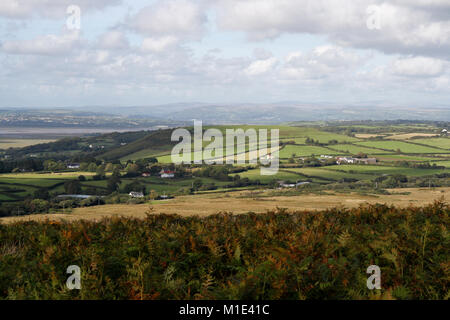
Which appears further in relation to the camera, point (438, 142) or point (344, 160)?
point (438, 142)

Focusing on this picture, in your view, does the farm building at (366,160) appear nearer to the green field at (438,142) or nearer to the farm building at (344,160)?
the farm building at (344,160)

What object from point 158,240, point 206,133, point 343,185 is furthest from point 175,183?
point 206,133

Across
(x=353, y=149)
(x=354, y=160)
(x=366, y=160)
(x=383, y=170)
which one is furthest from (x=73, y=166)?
(x=353, y=149)

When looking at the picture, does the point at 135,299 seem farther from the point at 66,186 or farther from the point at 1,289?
the point at 66,186

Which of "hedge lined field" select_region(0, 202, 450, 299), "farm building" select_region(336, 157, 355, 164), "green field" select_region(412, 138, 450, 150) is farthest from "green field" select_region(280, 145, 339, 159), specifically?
"hedge lined field" select_region(0, 202, 450, 299)

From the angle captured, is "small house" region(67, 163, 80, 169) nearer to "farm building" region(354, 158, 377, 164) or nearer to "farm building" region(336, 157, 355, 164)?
"farm building" region(336, 157, 355, 164)

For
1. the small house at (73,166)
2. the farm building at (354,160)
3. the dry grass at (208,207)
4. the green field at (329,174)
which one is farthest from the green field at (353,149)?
the dry grass at (208,207)

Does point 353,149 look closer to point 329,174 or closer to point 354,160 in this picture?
point 354,160
